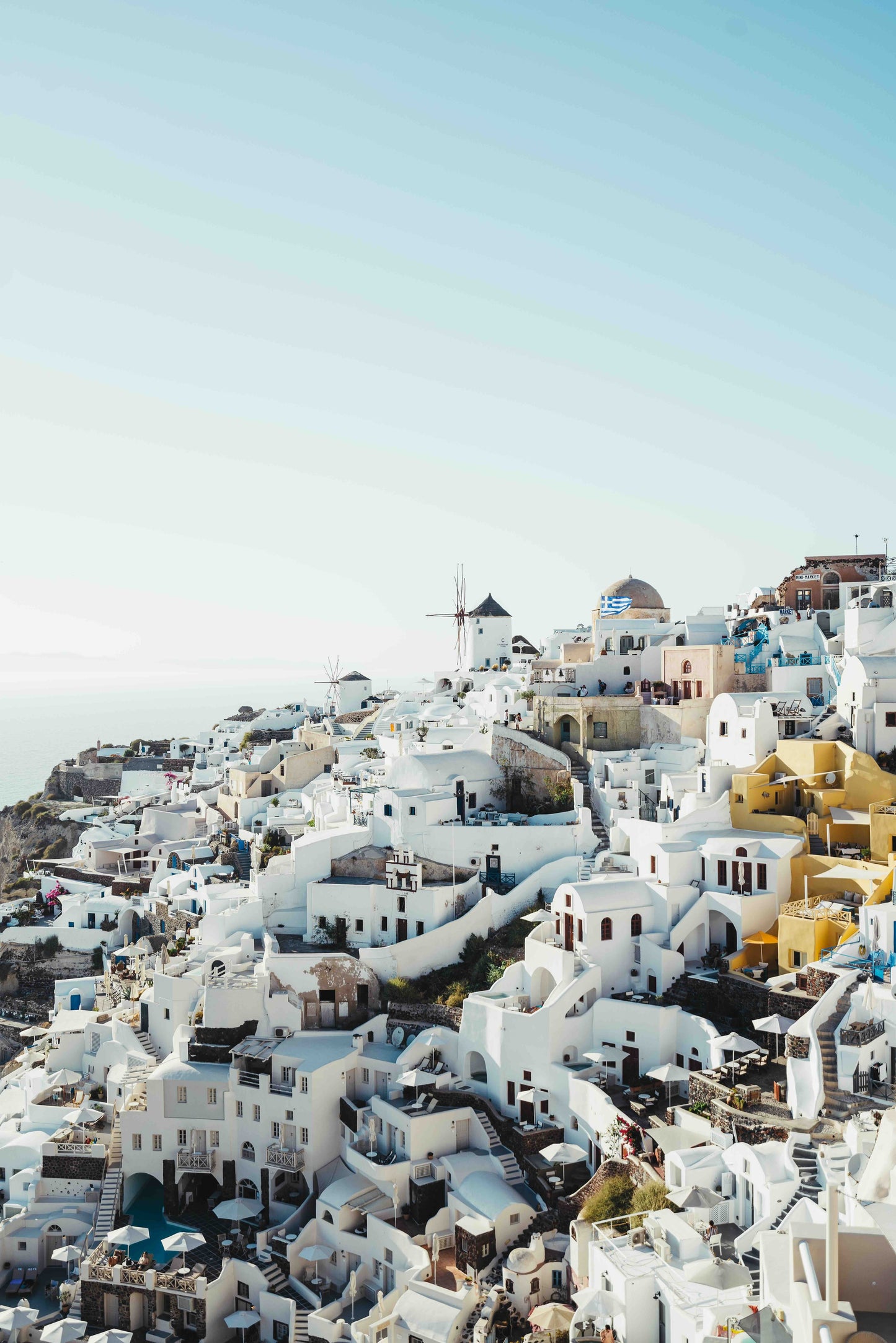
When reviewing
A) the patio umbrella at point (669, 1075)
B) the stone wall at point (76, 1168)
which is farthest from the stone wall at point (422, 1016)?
the stone wall at point (76, 1168)

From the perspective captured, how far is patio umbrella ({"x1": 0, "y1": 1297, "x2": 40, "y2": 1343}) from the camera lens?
19.9 metres

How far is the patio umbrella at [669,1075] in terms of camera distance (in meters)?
19.1

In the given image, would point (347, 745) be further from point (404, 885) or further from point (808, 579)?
point (808, 579)

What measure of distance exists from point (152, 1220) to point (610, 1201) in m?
11.2

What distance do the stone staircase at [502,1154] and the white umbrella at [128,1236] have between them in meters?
7.25

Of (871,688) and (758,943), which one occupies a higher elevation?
(871,688)

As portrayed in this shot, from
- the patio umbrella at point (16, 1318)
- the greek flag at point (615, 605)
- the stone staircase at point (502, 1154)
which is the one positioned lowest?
the patio umbrella at point (16, 1318)

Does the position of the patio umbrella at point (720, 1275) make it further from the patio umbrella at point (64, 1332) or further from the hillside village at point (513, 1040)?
the patio umbrella at point (64, 1332)

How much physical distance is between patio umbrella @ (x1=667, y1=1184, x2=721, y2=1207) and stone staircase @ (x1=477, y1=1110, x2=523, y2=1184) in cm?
499

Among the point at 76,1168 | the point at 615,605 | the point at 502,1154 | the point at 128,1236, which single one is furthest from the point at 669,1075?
the point at 615,605

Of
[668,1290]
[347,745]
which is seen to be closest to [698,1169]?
[668,1290]

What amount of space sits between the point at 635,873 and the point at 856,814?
540cm

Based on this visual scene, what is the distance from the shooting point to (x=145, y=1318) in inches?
797

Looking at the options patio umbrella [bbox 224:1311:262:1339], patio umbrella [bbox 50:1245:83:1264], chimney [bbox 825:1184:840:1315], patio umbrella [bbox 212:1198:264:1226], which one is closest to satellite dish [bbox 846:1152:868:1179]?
chimney [bbox 825:1184:840:1315]
